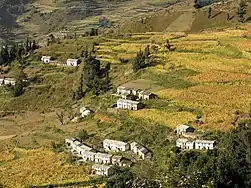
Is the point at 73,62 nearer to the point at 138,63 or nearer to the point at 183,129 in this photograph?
the point at 138,63

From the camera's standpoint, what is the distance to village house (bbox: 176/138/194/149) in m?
40.2

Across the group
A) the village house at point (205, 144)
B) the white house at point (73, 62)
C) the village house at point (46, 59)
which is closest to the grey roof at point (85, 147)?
the village house at point (205, 144)

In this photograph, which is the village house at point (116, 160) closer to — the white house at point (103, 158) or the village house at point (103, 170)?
the white house at point (103, 158)

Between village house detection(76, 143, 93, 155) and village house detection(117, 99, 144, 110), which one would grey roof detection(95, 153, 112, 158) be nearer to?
village house detection(76, 143, 93, 155)

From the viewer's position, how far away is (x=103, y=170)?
3994 centimetres

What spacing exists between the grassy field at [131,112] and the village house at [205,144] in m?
2.16

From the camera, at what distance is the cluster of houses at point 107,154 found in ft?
133

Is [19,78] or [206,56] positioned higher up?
[206,56]

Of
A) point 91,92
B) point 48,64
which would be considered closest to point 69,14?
point 48,64

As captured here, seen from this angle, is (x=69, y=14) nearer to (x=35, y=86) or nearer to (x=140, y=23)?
(x=140, y=23)

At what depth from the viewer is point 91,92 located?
202 ft

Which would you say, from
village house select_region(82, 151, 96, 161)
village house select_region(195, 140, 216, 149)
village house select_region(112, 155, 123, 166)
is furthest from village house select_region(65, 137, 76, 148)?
village house select_region(195, 140, 216, 149)

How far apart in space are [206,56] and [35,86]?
2333 centimetres

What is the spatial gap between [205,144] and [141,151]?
4849 millimetres
